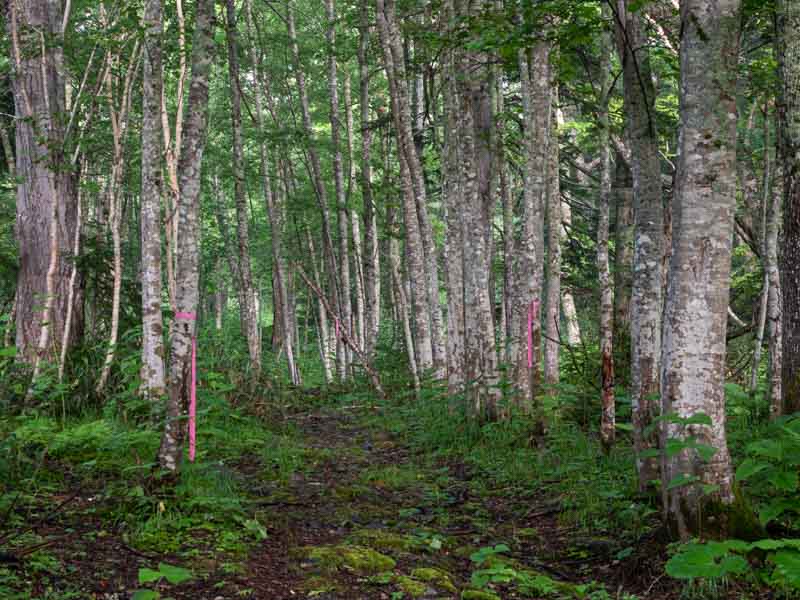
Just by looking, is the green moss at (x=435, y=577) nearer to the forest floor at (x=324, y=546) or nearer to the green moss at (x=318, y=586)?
A: the forest floor at (x=324, y=546)

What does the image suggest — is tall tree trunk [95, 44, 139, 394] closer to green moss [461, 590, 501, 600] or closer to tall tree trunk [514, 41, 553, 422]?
tall tree trunk [514, 41, 553, 422]

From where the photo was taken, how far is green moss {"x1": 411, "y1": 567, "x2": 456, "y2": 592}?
470 centimetres

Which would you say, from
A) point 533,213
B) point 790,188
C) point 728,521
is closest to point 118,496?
point 728,521

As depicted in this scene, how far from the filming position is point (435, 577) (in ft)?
15.9

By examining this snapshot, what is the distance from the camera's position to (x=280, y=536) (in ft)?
18.9

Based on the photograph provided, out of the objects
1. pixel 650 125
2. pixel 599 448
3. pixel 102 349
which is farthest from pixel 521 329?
pixel 102 349

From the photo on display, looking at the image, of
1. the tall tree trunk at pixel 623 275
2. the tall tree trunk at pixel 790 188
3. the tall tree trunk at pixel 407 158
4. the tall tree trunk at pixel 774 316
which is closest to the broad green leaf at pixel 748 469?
the tall tree trunk at pixel 790 188

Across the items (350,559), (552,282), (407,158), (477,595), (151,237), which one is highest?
(407,158)

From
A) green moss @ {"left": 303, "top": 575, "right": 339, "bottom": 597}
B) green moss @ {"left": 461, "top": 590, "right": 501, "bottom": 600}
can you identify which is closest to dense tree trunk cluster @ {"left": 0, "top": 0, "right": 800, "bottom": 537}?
green moss @ {"left": 461, "top": 590, "right": 501, "bottom": 600}

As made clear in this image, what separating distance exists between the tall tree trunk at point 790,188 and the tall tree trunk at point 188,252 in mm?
5387

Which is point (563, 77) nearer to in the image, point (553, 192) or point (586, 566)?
point (553, 192)

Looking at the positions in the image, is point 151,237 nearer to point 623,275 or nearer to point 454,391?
point 454,391

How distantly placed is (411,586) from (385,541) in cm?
106

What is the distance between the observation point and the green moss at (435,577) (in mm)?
4699
